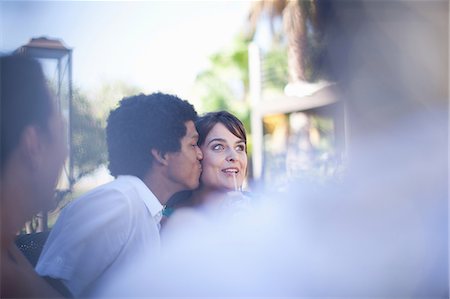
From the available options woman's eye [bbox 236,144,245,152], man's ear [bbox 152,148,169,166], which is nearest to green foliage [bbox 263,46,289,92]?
woman's eye [bbox 236,144,245,152]

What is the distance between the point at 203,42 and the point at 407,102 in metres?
1.34

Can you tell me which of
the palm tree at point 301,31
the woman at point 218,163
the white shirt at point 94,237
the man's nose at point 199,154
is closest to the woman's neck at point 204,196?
the woman at point 218,163

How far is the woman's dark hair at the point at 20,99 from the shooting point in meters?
1.43

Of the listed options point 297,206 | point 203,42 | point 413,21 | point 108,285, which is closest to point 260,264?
point 297,206

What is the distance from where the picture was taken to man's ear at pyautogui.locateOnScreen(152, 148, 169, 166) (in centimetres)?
156

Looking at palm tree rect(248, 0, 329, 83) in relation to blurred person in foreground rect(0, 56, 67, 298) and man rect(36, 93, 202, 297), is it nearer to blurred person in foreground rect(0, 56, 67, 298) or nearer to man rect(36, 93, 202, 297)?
man rect(36, 93, 202, 297)

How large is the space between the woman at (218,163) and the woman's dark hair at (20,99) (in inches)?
19.3

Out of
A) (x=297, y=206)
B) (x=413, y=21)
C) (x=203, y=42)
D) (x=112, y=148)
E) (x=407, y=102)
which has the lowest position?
(x=297, y=206)

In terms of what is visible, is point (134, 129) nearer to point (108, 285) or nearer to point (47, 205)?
point (47, 205)

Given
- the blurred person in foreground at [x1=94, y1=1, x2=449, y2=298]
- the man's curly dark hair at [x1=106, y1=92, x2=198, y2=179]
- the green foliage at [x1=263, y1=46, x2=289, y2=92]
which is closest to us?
the man's curly dark hair at [x1=106, y1=92, x2=198, y2=179]

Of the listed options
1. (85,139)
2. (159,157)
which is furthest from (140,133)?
(85,139)

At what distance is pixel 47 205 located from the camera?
58.7 inches

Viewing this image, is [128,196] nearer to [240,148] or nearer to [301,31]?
[240,148]

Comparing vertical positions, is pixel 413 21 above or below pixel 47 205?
above
